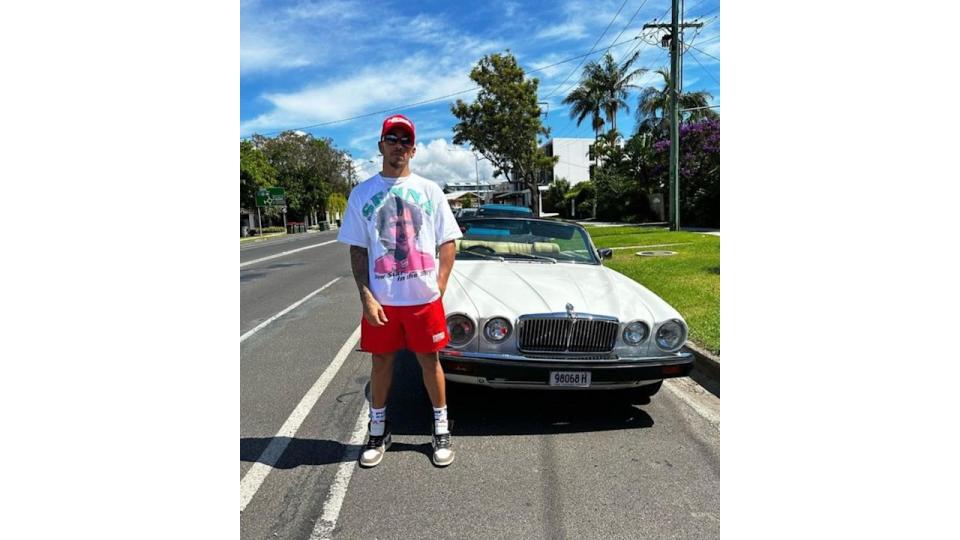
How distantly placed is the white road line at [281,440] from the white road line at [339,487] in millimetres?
387

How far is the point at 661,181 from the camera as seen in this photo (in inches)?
1173

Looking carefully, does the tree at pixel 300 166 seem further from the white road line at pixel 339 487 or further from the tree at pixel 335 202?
the white road line at pixel 339 487

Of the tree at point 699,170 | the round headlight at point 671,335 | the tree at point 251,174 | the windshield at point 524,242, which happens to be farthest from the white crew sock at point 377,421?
the tree at point 251,174

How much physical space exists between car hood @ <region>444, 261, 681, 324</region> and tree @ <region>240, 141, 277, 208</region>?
41294 millimetres

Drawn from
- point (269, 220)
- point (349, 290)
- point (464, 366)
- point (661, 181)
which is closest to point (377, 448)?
point (464, 366)

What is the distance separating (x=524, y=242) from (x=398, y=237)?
2.50m

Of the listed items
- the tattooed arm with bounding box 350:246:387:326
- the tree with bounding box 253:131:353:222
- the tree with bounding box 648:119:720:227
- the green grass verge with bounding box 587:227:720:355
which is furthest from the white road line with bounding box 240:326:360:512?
the tree with bounding box 253:131:353:222

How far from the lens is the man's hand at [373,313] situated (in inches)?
113

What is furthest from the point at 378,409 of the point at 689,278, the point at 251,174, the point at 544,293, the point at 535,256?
the point at 251,174

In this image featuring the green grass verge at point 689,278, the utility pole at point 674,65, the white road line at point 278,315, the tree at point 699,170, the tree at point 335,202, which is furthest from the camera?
the tree at point 335,202

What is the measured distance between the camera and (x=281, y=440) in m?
3.42

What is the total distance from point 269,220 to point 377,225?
60.5m

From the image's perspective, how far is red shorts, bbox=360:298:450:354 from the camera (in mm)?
2969

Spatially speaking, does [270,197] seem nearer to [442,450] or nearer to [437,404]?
[437,404]
